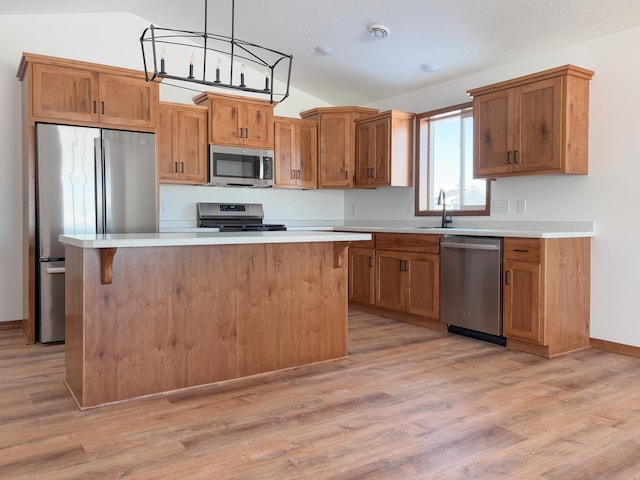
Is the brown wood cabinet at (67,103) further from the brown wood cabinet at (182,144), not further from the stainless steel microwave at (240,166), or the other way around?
the stainless steel microwave at (240,166)

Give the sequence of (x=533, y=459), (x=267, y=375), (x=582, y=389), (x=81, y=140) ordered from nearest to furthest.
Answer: (x=533, y=459) → (x=582, y=389) → (x=267, y=375) → (x=81, y=140)

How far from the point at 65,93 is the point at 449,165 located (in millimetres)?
3524

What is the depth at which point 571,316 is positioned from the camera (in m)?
3.62

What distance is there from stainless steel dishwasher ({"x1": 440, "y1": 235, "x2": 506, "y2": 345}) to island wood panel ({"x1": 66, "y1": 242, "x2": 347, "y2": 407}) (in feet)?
3.99

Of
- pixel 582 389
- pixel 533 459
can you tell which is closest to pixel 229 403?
pixel 533 459

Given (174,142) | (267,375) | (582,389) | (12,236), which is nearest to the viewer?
(582,389)

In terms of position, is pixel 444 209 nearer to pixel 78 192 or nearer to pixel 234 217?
pixel 234 217

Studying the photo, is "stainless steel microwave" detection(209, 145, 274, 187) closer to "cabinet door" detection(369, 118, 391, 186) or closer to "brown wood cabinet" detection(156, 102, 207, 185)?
"brown wood cabinet" detection(156, 102, 207, 185)

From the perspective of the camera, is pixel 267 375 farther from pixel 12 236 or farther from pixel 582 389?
pixel 12 236

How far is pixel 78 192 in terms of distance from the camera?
12.7ft

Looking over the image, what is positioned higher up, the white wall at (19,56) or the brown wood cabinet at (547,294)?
the white wall at (19,56)

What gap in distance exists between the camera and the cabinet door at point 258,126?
520 centimetres

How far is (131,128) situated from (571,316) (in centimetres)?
376

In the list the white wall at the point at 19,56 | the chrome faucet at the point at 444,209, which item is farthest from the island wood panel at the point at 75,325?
the chrome faucet at the point at 444,209
